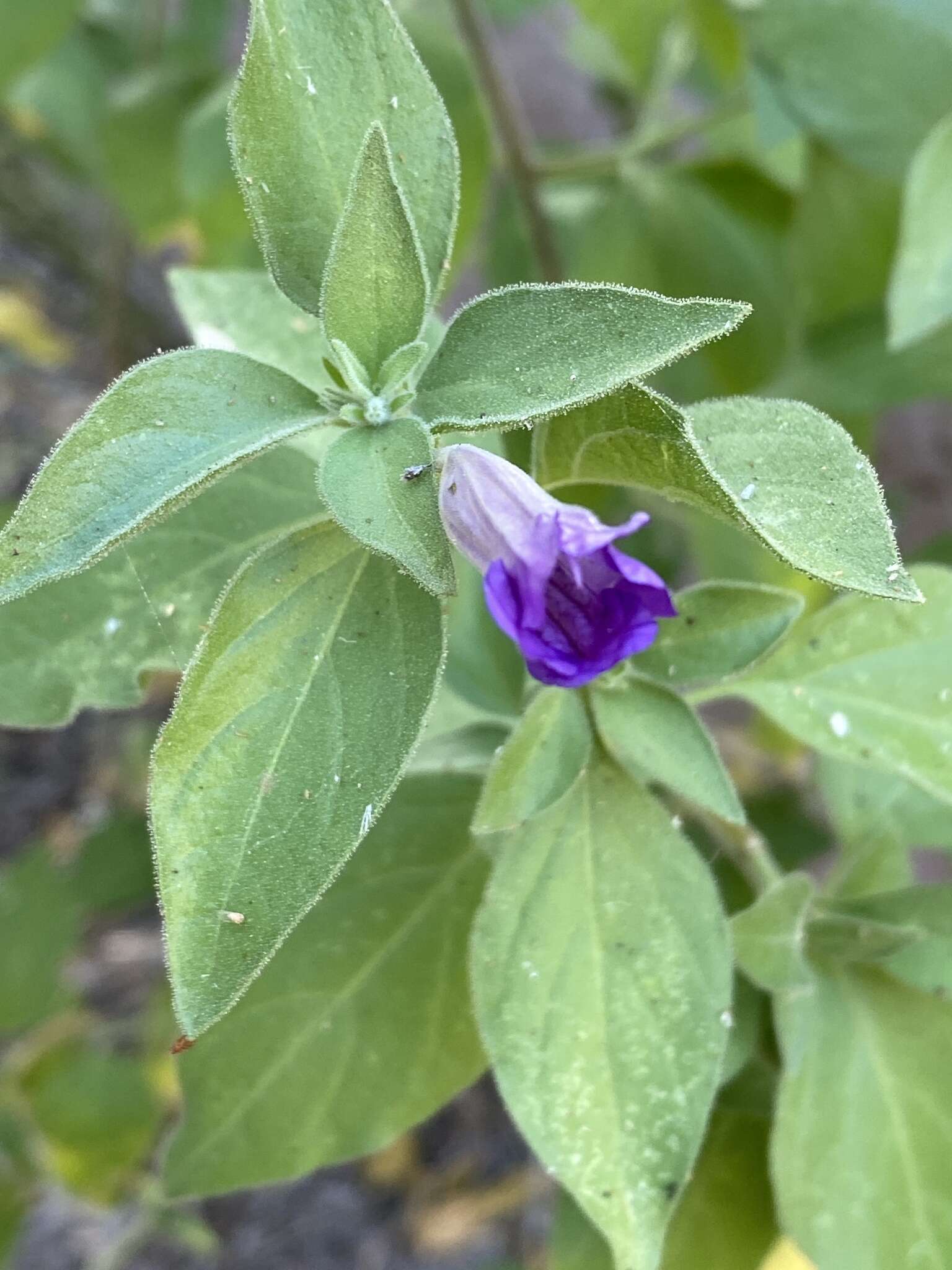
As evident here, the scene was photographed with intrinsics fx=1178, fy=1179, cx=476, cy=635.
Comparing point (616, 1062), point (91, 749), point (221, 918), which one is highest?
point (221, 918)

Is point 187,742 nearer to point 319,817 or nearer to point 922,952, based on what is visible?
point 319,817

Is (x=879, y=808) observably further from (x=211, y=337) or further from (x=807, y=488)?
(x=211, y=337)

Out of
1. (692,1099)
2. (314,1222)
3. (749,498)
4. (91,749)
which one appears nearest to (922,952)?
(692,1099)

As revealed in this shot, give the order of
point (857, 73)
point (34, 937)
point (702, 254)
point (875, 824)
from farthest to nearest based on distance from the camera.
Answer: point (34, 937)
point (702, 254)
point (857, 73)
point (875, 824)

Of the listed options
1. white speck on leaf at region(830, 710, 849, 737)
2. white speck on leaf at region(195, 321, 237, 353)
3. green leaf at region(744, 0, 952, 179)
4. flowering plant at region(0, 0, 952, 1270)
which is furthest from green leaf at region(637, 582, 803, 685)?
green leaf at region(744, 0, 952, 179)

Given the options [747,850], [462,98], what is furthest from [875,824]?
[462,98]
